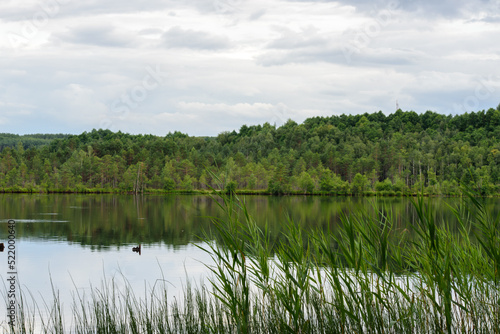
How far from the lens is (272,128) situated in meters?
174

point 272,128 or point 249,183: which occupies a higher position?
point 272,128

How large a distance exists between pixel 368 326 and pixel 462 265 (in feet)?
5.78

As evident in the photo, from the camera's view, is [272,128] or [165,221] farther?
[272,128]

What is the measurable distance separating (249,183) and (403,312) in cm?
10863

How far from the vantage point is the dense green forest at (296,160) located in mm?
113812

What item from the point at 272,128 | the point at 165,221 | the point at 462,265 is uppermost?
the point at 272,128

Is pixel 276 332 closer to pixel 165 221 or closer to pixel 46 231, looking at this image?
pixel 46 231

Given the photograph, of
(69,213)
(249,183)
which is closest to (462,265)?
(69,213)

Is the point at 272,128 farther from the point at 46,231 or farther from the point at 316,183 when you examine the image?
the point at 46,231

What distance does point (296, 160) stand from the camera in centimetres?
13525

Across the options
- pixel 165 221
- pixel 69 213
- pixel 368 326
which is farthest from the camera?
pixel 69 213

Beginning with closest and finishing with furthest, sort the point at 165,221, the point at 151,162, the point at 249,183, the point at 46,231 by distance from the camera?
the point at 46,231, the point at 165,221, the point at 249,183, the point at 151,162

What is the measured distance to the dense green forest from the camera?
114 m

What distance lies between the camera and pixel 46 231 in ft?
125
